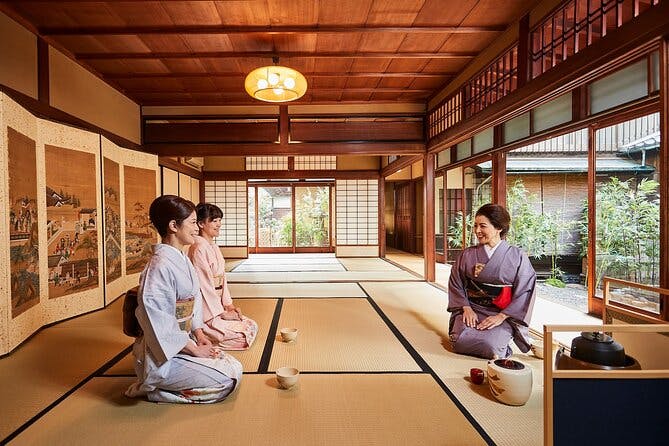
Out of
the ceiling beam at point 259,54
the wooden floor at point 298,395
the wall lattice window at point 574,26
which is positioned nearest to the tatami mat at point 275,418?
the wooden floor at point 298,395

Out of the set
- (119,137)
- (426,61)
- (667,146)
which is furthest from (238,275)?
(667,146)

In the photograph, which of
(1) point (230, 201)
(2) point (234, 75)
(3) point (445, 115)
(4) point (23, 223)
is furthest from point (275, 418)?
(1) point (230, 201)

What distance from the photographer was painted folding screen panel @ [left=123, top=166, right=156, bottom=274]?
4523 millimetres

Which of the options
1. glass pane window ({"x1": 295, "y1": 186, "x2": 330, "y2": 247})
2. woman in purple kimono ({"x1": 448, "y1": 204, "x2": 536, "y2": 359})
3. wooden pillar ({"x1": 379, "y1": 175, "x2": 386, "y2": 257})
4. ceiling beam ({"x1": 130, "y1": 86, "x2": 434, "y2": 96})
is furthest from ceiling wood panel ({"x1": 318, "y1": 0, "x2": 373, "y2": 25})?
glass pane window ({"x1": 295, "y1": 186, "x2": 330, "y2": 247})

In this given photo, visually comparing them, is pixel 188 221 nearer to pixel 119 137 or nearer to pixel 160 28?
pixel 160 28

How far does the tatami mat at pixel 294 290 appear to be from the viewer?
4.43 meters

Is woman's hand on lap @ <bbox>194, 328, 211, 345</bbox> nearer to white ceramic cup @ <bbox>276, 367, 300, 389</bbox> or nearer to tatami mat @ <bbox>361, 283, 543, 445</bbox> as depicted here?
white ceramic cup @ <bbox>276, 367, 300, 389</bbox>

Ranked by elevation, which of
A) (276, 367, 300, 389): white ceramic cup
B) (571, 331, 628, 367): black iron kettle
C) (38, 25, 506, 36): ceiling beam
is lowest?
(276, 367, 300, 389): white ceramic cup

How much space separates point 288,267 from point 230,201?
126 inches

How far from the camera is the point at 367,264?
7.43 metres

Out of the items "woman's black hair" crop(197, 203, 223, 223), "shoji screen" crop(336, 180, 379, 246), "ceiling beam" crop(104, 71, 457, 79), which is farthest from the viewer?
"shoji screen" crop(336, 180, 379, 246)

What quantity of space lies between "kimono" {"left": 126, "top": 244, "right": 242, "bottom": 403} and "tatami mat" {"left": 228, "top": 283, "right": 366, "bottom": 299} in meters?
2.48

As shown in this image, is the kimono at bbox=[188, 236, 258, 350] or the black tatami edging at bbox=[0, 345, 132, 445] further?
the kimono at bbox=[188, 236, 258, 350]

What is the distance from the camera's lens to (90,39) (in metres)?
3.41
